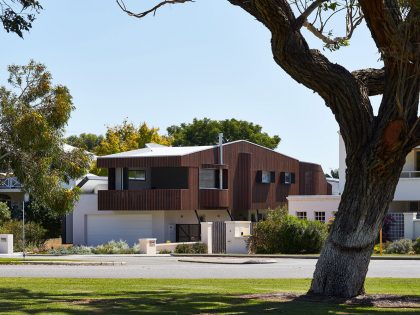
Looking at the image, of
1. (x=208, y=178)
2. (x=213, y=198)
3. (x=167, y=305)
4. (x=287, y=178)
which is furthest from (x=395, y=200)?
(x=167, y=305)

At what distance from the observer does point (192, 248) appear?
47.1m

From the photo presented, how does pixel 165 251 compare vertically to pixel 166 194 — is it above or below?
below

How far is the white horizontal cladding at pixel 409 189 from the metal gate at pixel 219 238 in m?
11.2

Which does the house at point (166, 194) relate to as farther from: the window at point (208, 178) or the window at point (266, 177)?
the window at point (266, 177)

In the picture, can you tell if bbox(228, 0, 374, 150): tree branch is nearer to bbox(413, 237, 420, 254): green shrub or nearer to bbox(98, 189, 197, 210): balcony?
bbox(413, 237, 420, 254): green shrub

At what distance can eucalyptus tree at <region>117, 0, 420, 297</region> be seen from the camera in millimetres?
15156

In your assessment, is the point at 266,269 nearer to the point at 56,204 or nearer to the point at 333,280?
the point at 56,204

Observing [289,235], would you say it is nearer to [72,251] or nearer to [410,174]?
[72,251]

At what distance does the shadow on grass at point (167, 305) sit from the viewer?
1384cm

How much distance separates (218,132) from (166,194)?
48047mm

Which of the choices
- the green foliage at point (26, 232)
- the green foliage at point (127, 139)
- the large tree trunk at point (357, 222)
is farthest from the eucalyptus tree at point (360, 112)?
the green foliage at point (127, 139)

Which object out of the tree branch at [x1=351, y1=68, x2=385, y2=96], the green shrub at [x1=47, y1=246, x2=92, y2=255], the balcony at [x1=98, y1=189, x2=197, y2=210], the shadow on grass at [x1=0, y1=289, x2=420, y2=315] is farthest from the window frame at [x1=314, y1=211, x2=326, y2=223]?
the tree branch at [x1=351, y1=68, x2=385, y2=96]

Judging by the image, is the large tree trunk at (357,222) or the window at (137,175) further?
the window at (137,175)

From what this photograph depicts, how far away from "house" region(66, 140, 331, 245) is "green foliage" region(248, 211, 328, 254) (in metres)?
11.8
